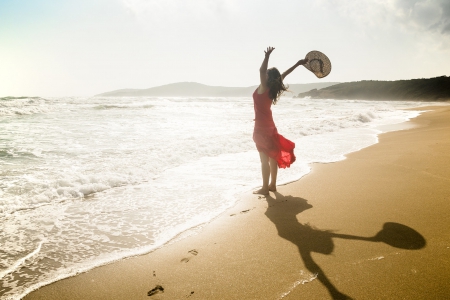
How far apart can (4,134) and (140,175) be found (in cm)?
672

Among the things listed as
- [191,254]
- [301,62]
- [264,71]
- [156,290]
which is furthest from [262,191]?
[156,290]

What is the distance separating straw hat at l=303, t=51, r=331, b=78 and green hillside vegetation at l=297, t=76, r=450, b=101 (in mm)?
56176

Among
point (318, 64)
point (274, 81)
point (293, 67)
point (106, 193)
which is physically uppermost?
point (318, 64)

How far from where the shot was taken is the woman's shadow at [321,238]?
6.47 ft

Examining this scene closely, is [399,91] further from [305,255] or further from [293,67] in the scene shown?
[305,255]

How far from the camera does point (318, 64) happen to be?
4352 mm

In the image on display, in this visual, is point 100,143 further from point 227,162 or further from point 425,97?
point 425,97

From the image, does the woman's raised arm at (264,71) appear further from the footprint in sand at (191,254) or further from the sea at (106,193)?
the footprint in sand at (191,254)

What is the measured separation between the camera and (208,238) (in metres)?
2.58

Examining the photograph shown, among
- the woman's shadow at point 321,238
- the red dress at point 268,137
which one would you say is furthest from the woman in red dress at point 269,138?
the woman's shadow at point 321,238

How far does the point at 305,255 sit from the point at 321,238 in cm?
34

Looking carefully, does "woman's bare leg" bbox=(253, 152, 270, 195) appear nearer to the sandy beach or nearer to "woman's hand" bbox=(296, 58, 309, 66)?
the sandy beach

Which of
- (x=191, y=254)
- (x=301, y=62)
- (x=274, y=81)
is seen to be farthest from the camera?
(x=301, y=62)

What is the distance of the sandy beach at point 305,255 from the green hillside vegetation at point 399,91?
57497 millimetres
